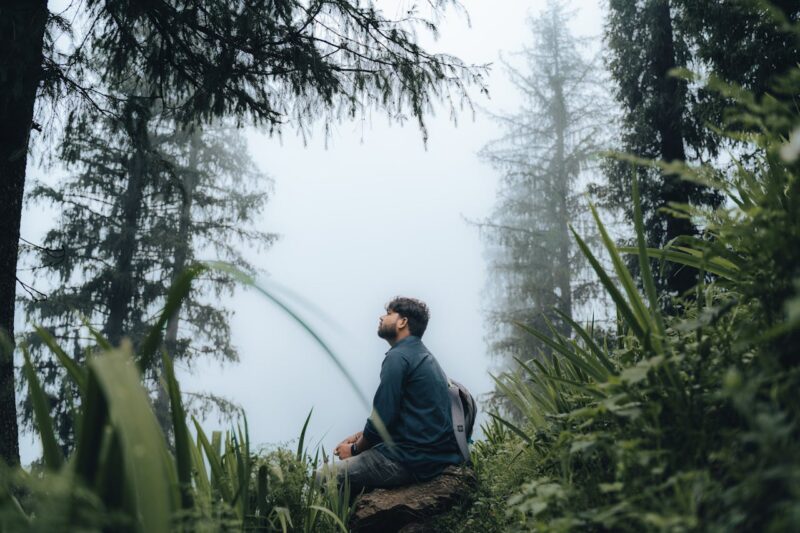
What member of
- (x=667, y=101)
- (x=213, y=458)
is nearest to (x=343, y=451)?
(x=213, y=458)

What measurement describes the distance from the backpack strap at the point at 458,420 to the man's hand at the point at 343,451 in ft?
2.32

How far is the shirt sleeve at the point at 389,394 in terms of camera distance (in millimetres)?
3551

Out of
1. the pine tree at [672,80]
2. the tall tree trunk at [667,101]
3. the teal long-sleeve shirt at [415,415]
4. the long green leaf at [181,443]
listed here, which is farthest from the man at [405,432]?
the tall tree trunk at [667,101]

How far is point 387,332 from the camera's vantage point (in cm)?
402

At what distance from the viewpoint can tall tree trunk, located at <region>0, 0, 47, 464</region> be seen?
3.94m

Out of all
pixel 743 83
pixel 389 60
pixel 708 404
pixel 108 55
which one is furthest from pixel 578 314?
pixel 708 404


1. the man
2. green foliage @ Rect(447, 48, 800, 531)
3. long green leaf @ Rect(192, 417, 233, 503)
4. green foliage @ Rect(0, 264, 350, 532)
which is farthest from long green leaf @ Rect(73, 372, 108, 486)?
the man

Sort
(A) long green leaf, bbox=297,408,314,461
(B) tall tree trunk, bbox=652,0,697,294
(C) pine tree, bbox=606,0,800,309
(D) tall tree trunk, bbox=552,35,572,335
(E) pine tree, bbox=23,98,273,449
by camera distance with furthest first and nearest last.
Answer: (D) tall tree trunk, bbox=552,35,572,335 → (E) pine tree, bbox=23,98,273,449 → (B) tall tree trunk, bbox=652,0,697,294 → (C) pine tree, bbox=606,0,800,309 → (A) long green leaf, bbox=297,408,314,461

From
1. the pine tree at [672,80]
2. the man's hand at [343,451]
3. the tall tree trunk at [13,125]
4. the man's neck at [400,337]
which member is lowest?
the man's hand at [343,451]

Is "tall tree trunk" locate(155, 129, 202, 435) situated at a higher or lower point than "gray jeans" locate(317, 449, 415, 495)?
higher

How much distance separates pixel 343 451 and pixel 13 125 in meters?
3.41

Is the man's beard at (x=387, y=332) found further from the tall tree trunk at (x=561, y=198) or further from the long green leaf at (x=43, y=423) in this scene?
the tall tree trunk at (x=561, y=198)

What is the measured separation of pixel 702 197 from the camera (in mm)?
9758

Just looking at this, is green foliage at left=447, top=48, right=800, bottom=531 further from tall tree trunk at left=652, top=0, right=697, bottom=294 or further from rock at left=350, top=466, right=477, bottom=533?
tall tree trunk at left=652, top=0, right=697, bottom=294
